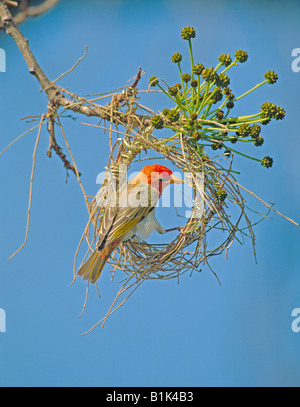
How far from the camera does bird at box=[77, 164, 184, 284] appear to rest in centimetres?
238

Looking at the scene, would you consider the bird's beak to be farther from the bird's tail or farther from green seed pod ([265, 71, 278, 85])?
green seed pod ([265, 71, 278, 85])

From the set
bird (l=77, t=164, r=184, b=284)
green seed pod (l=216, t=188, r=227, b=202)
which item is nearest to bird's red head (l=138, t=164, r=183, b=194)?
bird (l=77, t=164, r=184, b=284)

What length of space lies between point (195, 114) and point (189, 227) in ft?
1.66

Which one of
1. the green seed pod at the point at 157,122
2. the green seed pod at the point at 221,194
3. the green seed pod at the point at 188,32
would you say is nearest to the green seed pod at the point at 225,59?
the green seed pod at the point at 188,32

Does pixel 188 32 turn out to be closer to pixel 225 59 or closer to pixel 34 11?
pixel 225 59

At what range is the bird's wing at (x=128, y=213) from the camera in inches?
93.7

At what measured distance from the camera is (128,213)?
2.46m

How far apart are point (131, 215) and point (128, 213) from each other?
→ 0.6 inches

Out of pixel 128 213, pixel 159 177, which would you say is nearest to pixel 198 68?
pixel 159 177

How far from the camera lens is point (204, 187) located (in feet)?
7.54

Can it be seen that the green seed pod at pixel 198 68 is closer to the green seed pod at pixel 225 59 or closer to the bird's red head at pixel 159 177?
the green seed pod at pixel 225 59

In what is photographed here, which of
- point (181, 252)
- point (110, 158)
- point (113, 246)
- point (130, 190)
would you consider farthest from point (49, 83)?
point (181, 252)

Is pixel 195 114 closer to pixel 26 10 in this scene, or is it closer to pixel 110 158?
pixel 110 158

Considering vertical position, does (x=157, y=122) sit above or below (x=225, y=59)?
below
